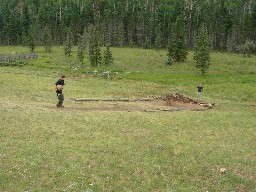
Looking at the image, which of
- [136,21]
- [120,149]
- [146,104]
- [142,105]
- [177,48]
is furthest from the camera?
[136,21]

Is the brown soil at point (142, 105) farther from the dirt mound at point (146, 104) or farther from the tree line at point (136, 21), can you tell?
the tree line at point (136, 21)

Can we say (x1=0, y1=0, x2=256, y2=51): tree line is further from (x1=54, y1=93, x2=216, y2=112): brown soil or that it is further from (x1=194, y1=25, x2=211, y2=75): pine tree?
(x1=54, y1=93, x2=216, y2=112): brown soil

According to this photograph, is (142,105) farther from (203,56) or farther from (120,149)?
(203,56)

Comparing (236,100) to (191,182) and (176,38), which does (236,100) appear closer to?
(191,182)

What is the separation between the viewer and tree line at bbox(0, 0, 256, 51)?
12606 centimetres

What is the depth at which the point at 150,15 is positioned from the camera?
13775 cm

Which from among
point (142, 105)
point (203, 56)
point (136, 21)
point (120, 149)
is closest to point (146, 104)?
point (142, 105)

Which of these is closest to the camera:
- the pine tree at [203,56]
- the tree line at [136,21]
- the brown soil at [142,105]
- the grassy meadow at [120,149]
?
the grassy meadow at [120,149]

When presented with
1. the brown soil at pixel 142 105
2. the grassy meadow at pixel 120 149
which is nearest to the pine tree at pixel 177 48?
the brown soil at pixel 142 105

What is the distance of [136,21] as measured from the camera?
454 ft

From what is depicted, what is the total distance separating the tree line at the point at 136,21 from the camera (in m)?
126

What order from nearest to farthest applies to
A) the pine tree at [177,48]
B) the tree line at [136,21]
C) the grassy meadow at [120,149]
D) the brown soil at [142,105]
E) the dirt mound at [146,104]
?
the grassy meadow at [120,149], the brown soil at [142,105], the dirt mound at [146,104], the pine tree at [177,48], the tree line at [136,21]

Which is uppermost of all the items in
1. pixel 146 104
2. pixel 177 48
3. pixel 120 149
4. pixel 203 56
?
pixel 177 48

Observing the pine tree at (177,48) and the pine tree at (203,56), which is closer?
the pine tree at (203,56)
